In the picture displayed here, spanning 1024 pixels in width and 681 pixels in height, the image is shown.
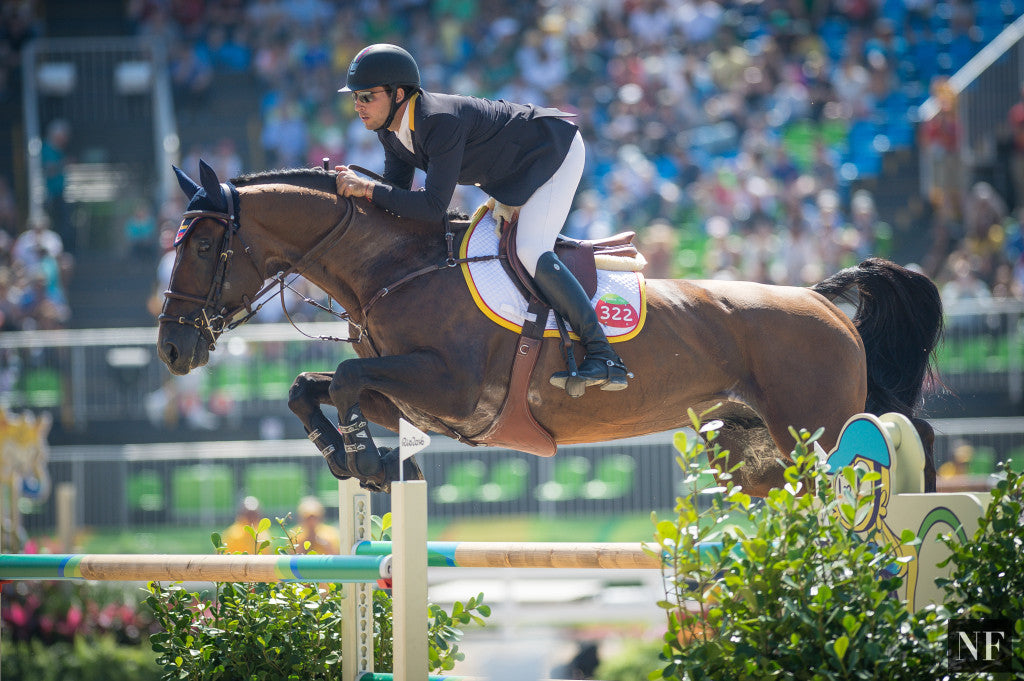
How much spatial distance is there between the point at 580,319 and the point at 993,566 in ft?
5.81

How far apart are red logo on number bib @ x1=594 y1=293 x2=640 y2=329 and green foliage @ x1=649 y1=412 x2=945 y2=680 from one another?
146cm

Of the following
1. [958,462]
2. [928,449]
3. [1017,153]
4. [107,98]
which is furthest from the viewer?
[107,98]

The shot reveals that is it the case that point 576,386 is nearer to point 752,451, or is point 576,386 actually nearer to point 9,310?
point 752,451

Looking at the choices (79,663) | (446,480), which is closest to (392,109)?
(79,663)

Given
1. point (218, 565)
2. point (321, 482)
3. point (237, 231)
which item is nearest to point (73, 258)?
point (321, 482)

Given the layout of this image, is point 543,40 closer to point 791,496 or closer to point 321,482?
point 321,482

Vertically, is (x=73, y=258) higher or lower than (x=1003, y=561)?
higher

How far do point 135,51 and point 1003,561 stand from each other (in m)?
14.9

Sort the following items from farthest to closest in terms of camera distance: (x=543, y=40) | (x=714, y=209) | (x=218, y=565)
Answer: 1. (x=543, y=40)
2. (x=714, y=209)
3. (x=218, y=565)

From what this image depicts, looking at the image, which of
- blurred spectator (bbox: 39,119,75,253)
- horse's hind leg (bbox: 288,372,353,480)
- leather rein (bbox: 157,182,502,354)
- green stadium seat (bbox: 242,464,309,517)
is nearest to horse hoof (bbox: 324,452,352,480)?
horse's hind leg (bbox: 288,372,353,480)

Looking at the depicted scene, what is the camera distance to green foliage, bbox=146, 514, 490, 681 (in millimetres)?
3562

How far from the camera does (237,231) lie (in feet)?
13.1

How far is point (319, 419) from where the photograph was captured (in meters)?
4.12

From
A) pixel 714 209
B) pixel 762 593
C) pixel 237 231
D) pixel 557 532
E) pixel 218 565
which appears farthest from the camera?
pixel 714 209
